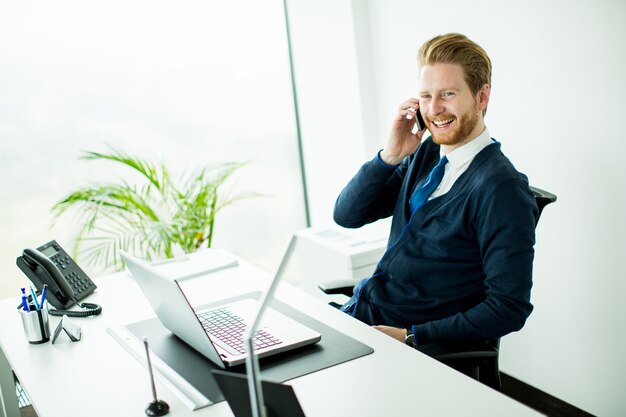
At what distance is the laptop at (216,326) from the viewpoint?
1.47m

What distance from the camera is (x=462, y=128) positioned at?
1899 millimetres

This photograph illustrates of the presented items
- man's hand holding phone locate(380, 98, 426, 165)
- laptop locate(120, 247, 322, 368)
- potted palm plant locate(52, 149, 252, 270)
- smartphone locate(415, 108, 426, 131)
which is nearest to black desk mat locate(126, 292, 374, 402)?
laptop locate(120, 247, 322, 368)

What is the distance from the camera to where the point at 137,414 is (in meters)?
1.34

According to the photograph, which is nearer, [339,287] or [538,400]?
[339,287]

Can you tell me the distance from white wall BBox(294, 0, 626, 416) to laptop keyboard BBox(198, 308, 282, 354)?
132cm

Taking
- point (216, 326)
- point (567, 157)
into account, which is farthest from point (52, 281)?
point (567, 157)

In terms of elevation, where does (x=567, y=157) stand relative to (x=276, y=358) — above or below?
above

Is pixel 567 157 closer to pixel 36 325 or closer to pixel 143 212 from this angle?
pixel 36 325

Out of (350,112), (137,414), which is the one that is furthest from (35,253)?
(350,112)

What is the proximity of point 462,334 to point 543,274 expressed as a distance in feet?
3.14

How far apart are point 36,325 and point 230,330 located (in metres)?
0.54

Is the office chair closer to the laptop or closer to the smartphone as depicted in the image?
the laptop

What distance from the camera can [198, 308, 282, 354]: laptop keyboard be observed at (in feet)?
A: 5.19

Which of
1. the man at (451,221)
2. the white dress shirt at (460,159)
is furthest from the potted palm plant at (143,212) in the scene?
the white dress shirt at (460,159)
